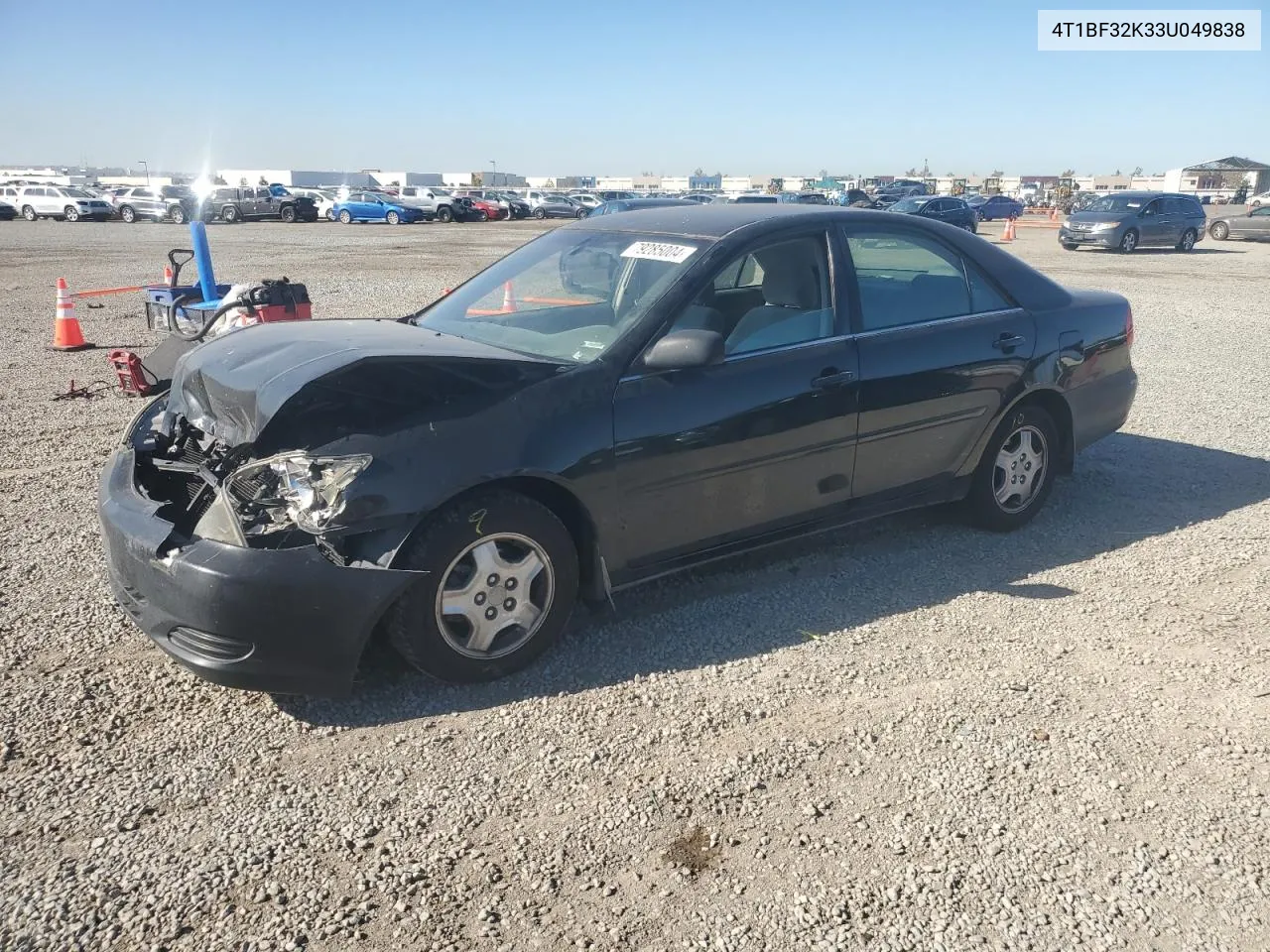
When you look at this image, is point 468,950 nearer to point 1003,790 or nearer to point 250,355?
point 1003,790

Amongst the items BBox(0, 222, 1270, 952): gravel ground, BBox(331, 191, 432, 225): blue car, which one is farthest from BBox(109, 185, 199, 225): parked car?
BBox(0, 222, 1270, 952): gravel ground

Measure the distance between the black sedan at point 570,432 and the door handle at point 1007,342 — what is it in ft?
0.08

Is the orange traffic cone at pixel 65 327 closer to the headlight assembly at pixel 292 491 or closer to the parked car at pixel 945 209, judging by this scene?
the headlight assembly at pixel 292 491

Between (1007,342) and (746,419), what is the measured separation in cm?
176

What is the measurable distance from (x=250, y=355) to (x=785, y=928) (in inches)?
108

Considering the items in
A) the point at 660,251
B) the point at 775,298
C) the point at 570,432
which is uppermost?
the point at 660,251

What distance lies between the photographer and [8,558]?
4539 mm

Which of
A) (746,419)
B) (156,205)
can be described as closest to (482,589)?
(746,419)

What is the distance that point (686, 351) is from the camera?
11.7 feet

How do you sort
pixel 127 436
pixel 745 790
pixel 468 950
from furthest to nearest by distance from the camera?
pixel 127 436
pixel 745 790
pixel 468 950

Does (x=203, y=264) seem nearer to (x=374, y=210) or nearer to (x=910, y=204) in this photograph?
(x=910, y=204)

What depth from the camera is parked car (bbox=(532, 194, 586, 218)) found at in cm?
5219

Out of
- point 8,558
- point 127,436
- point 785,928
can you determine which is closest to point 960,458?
point 785,928

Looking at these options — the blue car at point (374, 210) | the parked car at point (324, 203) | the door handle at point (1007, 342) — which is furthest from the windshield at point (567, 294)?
the parked car at point (324, 203)
